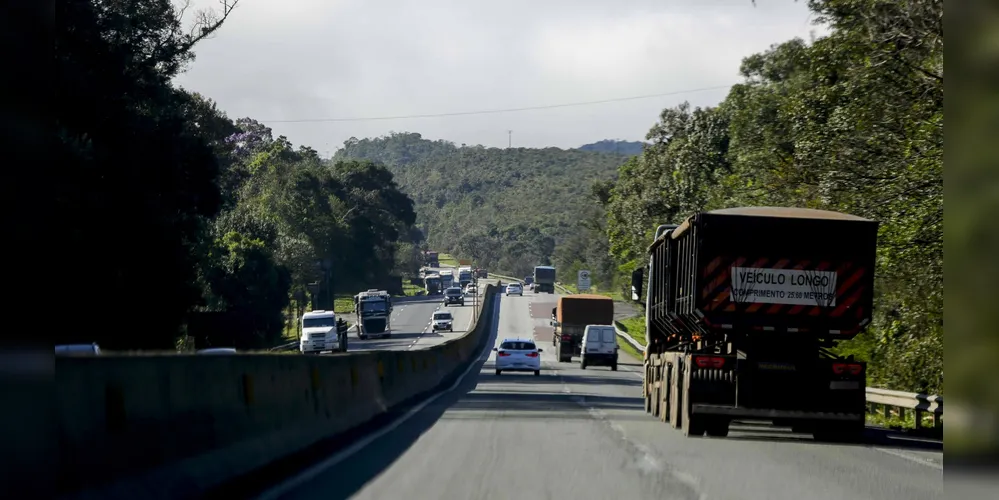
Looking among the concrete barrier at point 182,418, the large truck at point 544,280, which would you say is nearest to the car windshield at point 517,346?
the concrete barrier at point 182,418

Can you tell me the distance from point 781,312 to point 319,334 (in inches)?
1972

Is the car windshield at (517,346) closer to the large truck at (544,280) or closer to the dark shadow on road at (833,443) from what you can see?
the dark shadow on road at (833,443)

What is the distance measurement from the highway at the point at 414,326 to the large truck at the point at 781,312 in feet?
155

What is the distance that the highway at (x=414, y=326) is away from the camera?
8231 cm

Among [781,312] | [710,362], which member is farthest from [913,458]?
[710,362]

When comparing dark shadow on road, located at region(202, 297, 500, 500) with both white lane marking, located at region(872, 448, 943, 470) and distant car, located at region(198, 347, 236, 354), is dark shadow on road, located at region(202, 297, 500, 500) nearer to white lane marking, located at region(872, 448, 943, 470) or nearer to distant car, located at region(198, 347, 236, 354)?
distant car, located at region(198, 347, 236, 354)

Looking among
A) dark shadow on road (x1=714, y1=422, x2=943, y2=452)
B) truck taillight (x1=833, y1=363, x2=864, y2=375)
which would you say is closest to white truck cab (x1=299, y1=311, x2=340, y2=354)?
dark shadow on road (x1=714, y1=422, x2=943, y2=452)

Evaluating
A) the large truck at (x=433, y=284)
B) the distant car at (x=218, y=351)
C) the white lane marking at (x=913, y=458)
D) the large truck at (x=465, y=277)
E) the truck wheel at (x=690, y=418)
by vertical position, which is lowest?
the white lane marking at (x=913, y=458)

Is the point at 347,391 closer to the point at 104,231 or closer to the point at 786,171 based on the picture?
the point at 104,231

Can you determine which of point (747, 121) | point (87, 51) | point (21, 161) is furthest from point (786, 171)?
point (21, 161)

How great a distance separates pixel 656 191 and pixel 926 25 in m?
59.6

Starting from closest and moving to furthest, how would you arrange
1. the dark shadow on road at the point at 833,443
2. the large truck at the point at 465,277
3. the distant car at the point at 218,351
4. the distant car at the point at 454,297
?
the distant car at the point at 218,351 < the dark shadow on road at the point at 833,443 < the distant car at the point at 454,297 < the large truck at the point at 465,277

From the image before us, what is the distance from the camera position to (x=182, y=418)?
10.1 meters

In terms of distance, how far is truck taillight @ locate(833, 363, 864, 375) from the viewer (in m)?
18.4
